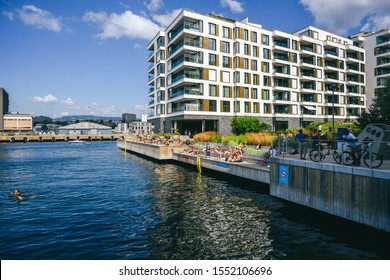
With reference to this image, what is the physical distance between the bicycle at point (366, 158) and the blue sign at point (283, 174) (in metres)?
3.50

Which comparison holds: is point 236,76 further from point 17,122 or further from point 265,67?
point 17,122

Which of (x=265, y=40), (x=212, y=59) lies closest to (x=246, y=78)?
(x=212, y=59)

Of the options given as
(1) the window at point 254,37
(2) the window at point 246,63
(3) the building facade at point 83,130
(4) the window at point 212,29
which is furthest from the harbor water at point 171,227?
(3) the building facade at point 83,130

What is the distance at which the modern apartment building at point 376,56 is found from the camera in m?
65.8

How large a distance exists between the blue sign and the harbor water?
131 cm

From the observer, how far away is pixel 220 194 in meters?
17.0

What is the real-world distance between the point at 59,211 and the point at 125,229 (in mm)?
4688

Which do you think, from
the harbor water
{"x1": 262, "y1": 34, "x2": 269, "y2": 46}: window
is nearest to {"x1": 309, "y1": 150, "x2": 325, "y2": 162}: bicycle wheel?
the harbor water

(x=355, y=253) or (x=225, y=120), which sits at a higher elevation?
(x=225, y=120)

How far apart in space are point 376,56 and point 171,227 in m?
76.8

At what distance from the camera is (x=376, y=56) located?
67.1 meters
